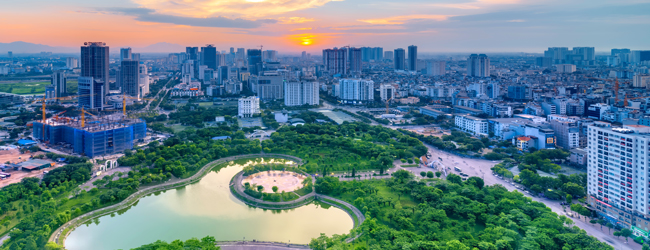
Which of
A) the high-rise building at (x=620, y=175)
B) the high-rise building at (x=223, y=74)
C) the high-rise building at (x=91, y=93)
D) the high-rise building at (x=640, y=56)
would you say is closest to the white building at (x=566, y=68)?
the high-rise building at (x=640, y=56)

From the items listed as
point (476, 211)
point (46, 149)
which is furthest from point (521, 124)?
point (46, 149)

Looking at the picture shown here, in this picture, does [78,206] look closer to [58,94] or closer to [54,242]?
[54,242]

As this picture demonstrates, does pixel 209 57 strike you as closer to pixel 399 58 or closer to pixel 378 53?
pixel 399 58

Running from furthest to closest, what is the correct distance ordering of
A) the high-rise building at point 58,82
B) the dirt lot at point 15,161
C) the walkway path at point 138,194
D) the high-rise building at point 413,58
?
the high-rise building at point 413,58 → the high-rise building at point 58,82 → the dirt lot at point 15,161 → the walkway path at point 138,194

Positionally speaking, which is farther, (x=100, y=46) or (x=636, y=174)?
(x=100, y=46)

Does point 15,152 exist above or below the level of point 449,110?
below

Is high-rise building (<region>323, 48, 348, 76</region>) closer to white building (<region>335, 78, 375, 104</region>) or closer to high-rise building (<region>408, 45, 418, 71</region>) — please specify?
high-rise building (<region>408, 45, 418, 71</region>)

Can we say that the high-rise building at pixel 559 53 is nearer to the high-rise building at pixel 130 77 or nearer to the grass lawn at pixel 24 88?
the high-rise building at pixel 130 77
